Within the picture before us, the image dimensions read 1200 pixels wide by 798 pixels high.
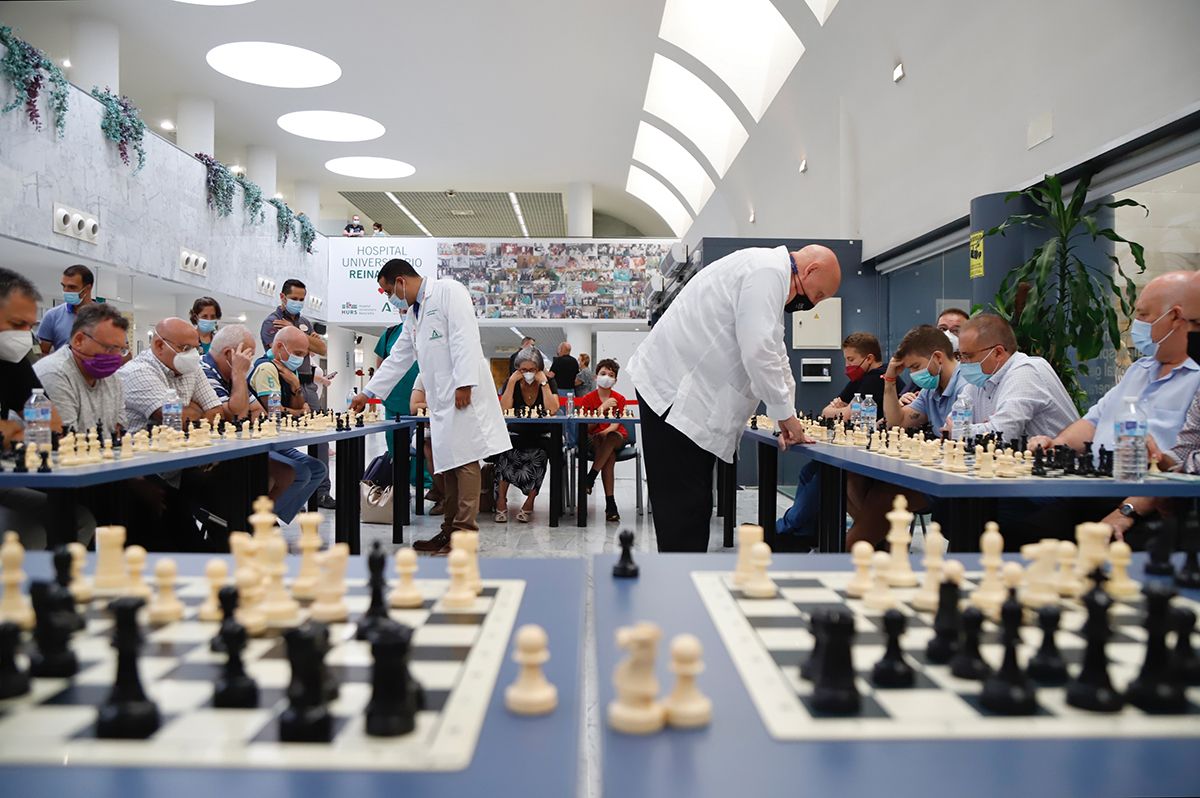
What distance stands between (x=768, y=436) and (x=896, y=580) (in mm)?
2728

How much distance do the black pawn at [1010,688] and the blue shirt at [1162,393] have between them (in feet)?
7.02

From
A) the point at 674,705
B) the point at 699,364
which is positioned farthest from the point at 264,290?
the point at 674,705

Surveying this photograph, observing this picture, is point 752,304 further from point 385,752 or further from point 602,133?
point 602,133

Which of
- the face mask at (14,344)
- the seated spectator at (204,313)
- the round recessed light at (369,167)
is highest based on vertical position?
the round recessed light at (369,167)

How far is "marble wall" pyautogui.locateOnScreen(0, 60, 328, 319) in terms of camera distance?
7.00m

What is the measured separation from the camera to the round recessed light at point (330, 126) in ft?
40.8

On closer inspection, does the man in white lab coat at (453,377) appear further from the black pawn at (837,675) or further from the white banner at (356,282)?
the white banner at (356,282)

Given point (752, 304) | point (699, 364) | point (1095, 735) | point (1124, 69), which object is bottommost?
point (1095, 735)

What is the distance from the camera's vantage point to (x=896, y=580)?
1.22 metres

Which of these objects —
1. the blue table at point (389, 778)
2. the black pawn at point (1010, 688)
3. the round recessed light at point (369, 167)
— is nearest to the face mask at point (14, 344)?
the blue table at point (389, 778)

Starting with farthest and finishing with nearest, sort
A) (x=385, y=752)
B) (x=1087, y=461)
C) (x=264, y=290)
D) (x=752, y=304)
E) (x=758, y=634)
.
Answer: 1. (x=264, y=290)
2. (x=752, y=304)
3. (x=1087, y=461)
4. (x=758, y=634)
5. (x=385, y=752)

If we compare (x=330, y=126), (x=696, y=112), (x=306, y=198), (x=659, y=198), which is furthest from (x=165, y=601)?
(x=659, y=198)

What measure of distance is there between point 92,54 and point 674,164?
30.8 ft

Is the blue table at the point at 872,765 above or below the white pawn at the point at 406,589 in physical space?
below
